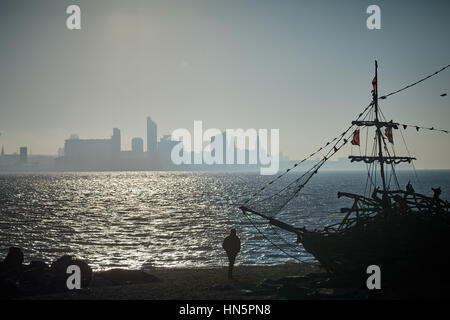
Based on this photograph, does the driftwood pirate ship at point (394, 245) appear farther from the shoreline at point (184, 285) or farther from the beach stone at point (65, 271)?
the beach stone at point (65, 271)

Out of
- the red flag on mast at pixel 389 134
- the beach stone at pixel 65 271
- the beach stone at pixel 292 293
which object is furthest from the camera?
the red flag on mast at pixel 389 134

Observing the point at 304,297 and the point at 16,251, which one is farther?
the point at 16,251

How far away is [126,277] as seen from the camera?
66.7 feet

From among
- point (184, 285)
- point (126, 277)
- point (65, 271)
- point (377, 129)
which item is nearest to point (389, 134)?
point (377, 129)

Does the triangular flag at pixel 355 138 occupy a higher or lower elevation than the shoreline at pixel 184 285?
higher

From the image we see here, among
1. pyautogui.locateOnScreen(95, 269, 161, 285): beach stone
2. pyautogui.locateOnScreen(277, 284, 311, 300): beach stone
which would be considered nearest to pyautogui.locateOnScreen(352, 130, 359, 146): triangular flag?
pyautogui.locateOnScreen(277, 284, 311, 300): beach stone

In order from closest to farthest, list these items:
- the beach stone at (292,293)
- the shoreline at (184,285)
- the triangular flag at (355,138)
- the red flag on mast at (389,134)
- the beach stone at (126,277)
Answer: the beach stone at (292,293)
the shoreline at (184,285)
the beach stone at (126,277)
the triangular flag at (355,138)
the red flag on mast at (389,134)

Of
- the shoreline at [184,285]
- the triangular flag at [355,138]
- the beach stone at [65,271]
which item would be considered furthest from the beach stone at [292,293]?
the triangular flag at [355,138]

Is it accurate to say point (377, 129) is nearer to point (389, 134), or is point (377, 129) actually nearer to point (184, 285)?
point (389, 134)

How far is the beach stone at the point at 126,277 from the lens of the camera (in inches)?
782
